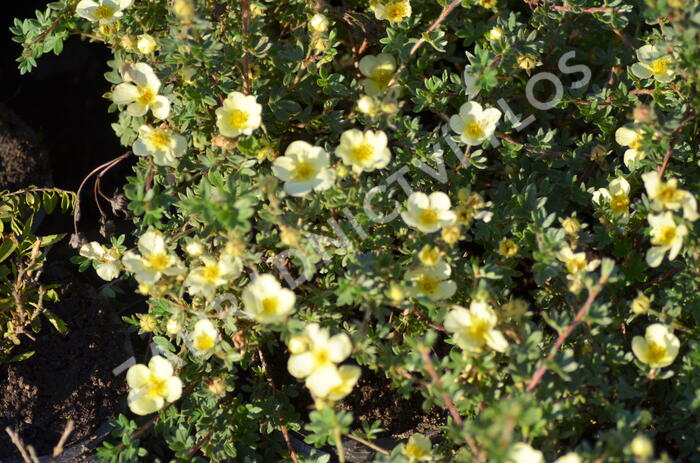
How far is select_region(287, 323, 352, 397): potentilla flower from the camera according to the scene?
1.66 metres

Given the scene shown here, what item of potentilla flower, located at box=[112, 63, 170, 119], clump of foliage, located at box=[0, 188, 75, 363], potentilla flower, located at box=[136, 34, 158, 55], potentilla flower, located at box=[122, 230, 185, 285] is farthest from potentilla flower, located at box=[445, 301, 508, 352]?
clump of foliage, located at box=[0, 188, 75, 363]

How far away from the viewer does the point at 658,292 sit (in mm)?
2133

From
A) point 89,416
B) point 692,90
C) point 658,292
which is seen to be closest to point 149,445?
point 89,416

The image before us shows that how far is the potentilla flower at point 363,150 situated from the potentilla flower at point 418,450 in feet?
2.27

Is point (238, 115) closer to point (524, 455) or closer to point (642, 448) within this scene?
point (524, 455)

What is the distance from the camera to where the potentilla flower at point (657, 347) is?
1.85 metres

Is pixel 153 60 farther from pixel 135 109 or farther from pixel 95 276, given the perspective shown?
pixel 95 276

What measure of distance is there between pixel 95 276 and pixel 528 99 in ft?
5.32

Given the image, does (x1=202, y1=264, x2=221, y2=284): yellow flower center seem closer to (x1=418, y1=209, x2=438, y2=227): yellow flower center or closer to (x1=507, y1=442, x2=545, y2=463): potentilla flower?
(x1=418, y1=209, x2=438, y2=227): yellow flower center

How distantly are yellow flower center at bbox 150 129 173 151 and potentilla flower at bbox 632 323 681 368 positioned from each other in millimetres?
1311

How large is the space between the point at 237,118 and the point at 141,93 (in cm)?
28

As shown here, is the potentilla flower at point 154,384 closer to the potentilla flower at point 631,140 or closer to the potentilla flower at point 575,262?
the potentilla flower at point 575,262

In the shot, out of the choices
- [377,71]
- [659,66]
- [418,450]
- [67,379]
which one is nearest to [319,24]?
[377,71]

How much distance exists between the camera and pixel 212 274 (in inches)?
73.2
